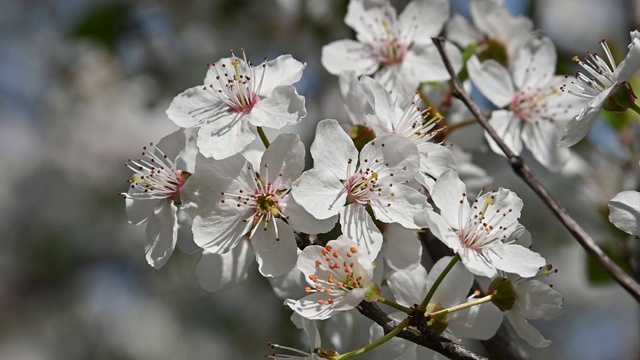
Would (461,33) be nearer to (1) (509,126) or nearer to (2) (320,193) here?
(1) (509,126)

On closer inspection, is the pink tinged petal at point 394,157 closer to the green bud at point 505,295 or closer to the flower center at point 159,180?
the green bud at point 505,295

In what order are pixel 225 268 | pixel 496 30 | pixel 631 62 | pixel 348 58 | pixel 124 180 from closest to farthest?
pixel 631 62 → pixel 225 268 → pixel 348 58 → pixel 496 30 → pixel 124 180

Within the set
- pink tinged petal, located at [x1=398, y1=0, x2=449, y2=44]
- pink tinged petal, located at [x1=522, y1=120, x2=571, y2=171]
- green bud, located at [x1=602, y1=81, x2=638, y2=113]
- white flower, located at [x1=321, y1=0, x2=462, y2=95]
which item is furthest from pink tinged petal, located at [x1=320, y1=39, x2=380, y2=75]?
green bud, located at [x1=602, y1=81, x2=638, y2=113]

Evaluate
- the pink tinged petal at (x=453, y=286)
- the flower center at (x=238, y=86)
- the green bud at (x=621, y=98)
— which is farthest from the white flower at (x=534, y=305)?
the flower center at (x=238, y=86)

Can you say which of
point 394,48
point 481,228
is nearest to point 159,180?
point 481,228

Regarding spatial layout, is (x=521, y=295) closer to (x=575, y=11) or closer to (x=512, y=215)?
(x=512, y=215)

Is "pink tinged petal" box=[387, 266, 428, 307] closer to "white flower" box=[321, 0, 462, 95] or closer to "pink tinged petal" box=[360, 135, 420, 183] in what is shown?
"pink tinged petal" box=[360, 135, 420, 183]
